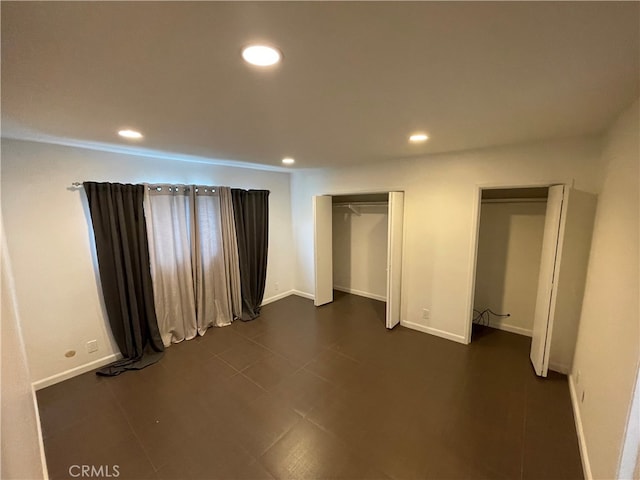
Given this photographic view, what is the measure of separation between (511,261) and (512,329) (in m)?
0.94

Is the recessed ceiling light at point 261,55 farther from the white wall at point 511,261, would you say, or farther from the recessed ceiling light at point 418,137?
the white wall at point 511,261

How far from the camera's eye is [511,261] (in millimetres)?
3479

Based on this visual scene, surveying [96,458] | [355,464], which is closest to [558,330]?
[355,464]

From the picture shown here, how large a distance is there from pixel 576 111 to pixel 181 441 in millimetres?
3658

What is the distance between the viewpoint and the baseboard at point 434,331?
3292 millimetres

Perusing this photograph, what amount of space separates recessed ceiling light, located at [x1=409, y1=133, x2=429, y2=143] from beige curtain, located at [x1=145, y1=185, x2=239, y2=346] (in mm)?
2662

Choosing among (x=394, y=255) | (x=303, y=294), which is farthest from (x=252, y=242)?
(x=394, y=255)

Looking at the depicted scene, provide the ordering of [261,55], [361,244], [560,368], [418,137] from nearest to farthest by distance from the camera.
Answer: [261,55]
[418,137]
[560,368]
[361,244]

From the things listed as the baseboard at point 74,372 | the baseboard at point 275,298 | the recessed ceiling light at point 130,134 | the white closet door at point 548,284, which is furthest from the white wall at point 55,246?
the white closet door at point 548,284

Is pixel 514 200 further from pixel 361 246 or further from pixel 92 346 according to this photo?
pixel 92 346

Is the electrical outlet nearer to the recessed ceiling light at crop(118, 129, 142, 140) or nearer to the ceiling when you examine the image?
the ceiling

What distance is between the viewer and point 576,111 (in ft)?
5.60

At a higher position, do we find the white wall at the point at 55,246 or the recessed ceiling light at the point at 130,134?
the recessed ceiling light at the point at 130,134

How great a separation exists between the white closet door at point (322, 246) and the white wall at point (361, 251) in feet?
2.26
